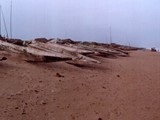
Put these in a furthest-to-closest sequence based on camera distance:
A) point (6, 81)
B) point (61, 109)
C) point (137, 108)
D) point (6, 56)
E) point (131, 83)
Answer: point (6, 56)
point (131, 83)
point (6, 81)
point (137, 108)
point (61, 109)

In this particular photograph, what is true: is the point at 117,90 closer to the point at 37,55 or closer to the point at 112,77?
the point at 112,77

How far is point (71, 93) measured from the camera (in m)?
6.62

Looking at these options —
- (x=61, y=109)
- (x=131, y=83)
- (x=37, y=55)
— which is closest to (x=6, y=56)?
(x=37, y=55)

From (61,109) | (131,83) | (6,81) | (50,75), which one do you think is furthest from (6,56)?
(61,109)

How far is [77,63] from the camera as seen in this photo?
31.3 ft

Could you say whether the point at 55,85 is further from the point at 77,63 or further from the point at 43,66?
the point at 77,63

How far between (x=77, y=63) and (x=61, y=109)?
12.8 ft

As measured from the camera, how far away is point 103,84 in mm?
7691

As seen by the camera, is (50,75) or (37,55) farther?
(37,55)

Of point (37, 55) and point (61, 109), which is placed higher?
point (37, 55)

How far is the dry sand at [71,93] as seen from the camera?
5.55 metres

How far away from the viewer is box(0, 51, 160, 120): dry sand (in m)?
5.55

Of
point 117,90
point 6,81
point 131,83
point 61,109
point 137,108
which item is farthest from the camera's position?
point 131,83

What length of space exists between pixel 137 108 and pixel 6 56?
153 inches
